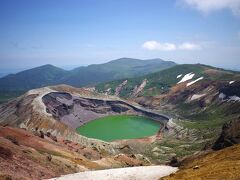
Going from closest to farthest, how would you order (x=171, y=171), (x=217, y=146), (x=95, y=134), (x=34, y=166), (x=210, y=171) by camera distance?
(x=210, y=171) → (x=171, y=171) → (x=34, y=166) → (x=217, y=146) → (x=95, y=134)

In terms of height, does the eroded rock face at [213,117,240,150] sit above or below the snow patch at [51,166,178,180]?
above

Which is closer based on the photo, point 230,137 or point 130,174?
point 130,174


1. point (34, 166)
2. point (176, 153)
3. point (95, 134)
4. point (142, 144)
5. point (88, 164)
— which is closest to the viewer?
point (34, 166)

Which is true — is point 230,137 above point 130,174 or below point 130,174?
above

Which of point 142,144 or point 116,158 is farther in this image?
point 142,144

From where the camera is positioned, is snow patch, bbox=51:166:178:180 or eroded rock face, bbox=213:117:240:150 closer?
snow patch, bbox=51:166:178:180

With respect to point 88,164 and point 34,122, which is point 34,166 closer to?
point 88,164

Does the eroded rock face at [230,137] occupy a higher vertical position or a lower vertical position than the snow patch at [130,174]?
higher

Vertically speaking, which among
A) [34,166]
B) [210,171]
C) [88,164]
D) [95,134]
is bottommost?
[95,134]

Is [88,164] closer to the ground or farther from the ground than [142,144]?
farther from the ground

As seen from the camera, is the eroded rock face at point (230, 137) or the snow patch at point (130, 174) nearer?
the snow patch at point (130, 174)

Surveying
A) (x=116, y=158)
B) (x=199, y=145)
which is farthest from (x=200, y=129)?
(x=116, y=158)
